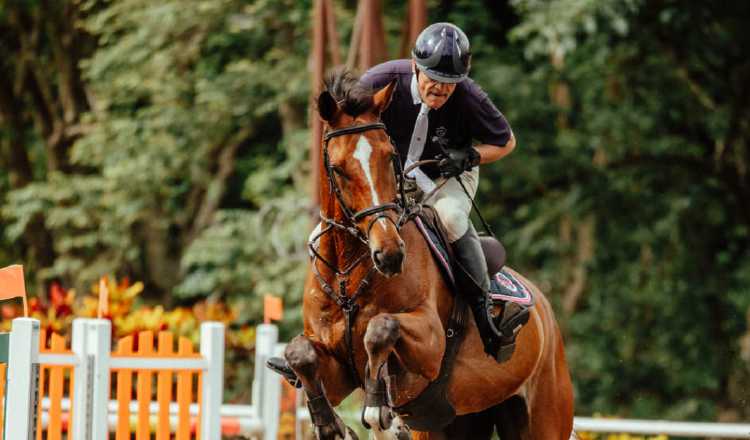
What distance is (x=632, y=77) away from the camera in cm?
1684

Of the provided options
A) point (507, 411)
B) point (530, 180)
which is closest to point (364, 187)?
point (507, 411)

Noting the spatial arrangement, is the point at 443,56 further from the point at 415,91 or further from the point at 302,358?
the point at 302,358

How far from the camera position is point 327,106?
16.2 ft

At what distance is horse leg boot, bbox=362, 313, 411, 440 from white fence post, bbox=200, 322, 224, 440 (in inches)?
84.3

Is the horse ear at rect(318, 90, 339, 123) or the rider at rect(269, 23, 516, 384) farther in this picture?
the rider at rect(269, 23, 516, 384)

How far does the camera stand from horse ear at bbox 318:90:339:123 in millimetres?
4922

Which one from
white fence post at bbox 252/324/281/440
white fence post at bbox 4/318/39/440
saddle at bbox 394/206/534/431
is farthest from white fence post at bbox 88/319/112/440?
white fence post at bbox 252/324/281/440

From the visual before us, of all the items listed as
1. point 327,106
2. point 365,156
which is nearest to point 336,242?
point 365,156

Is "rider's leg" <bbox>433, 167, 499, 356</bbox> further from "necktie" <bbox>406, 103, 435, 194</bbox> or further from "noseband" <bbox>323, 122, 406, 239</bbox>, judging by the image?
"noseband" <bbox>323, 122, 406, 239</bbox>

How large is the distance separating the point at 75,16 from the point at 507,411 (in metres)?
14.3

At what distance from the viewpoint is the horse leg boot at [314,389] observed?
488 cm

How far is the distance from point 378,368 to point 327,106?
113cm

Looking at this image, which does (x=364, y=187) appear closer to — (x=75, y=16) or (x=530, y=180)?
(x=530, y=180)

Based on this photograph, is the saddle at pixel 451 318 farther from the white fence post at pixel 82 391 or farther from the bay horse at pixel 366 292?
the white fence post at pixel 82 391
